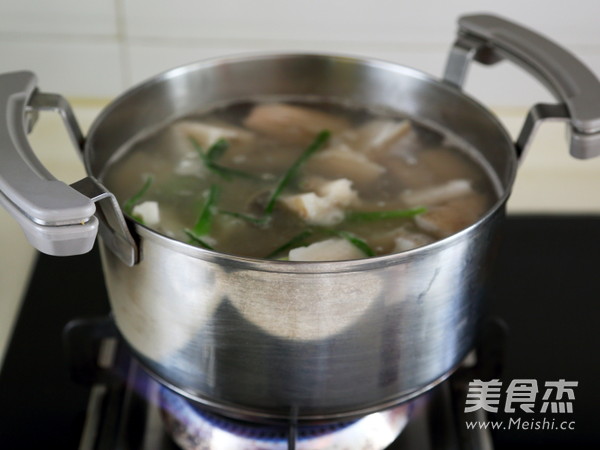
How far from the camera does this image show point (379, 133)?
108 centimetres

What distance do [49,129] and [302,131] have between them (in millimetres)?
542

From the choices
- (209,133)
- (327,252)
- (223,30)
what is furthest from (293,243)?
(223,30)

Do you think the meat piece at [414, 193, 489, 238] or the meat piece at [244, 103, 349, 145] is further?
the meat piece at [244, 103, 349, 145]

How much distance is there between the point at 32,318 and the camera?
3.52ft

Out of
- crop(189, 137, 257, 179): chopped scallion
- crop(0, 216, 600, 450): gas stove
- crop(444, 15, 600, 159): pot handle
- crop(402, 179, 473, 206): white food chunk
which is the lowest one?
crop(0, 216, 600, 450): gas stove

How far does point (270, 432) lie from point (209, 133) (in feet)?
1.28

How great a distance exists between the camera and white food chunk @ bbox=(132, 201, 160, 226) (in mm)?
884

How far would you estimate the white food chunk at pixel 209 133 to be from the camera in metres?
1.06

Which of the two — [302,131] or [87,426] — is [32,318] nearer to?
[87,426]

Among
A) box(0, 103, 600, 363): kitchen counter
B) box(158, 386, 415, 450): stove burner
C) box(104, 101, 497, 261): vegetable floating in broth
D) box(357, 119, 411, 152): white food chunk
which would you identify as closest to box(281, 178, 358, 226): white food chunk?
box(104, 101, 497, 261): vegetable floating in broth

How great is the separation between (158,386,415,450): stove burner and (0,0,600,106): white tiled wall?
640 mm

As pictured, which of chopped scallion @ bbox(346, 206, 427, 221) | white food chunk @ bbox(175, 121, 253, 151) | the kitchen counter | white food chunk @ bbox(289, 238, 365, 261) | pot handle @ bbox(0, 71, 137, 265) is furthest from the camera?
the kitchen counter

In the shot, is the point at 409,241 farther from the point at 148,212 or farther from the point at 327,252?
the point at 148,212

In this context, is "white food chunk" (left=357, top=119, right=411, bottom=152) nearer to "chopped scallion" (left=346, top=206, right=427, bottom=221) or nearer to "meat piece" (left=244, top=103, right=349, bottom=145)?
"meat piece" (left=244, top=103, right=349, bottom=145)
